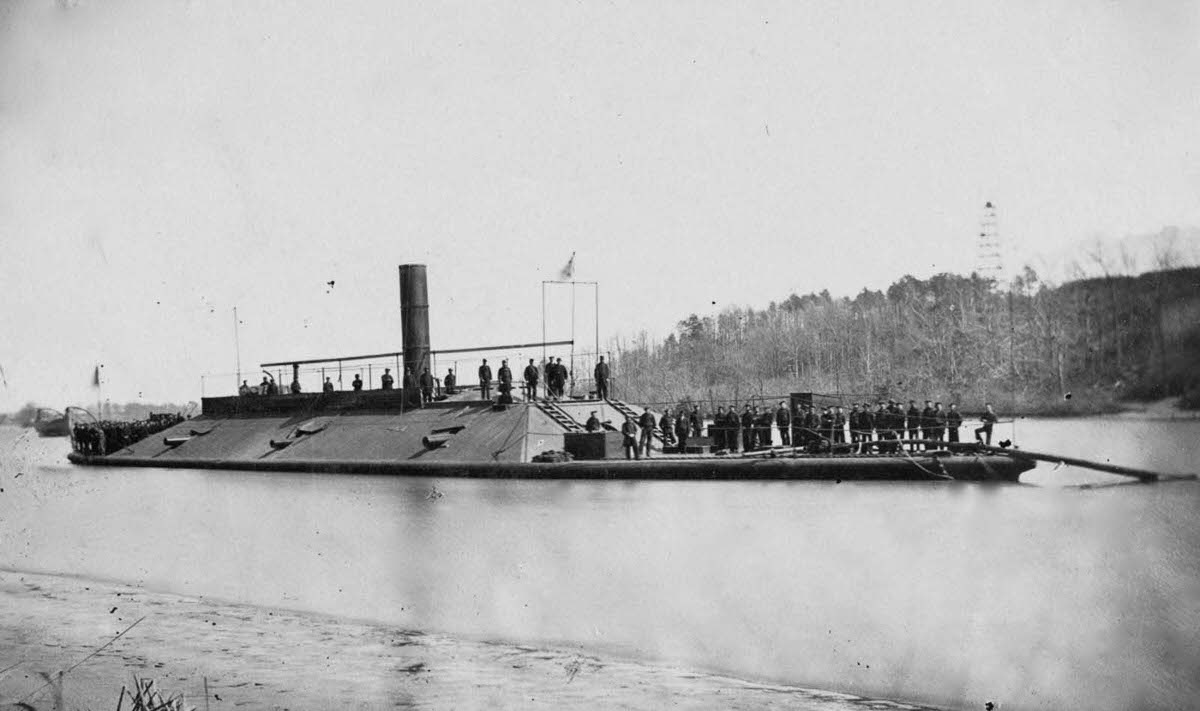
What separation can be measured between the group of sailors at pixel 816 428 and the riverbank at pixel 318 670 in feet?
46.7

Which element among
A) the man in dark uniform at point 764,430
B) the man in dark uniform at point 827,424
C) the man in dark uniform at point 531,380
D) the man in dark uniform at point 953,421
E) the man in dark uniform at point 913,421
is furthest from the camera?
the man in dark uniform at point 531,380

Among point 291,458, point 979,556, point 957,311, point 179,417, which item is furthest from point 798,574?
point 179,417

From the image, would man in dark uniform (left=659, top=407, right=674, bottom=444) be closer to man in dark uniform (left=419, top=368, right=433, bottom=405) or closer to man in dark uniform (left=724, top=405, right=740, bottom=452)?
man in dark uniform (left=724, top=405, right=740, bottom=452)

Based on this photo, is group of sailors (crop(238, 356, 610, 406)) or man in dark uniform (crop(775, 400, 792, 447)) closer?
man in dark uniform (crop(775, 400, 792, 447))

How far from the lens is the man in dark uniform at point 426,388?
129 ft

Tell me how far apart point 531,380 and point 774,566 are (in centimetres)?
1903

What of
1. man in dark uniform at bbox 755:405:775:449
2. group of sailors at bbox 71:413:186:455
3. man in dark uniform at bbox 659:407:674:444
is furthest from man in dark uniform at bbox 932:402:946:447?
group of sailors at bbox 71:413:186:455

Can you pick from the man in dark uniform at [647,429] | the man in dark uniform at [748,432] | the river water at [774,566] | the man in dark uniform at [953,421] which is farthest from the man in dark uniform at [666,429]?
the man in dark uniform at [953,421]

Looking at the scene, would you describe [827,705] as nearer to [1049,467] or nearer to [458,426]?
[1049,467]

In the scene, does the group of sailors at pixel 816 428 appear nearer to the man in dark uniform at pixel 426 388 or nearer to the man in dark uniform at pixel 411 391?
the man in dark uniform at pixel 426 388

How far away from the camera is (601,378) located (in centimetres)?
3731

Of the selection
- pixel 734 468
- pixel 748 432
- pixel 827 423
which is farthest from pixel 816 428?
pixel 734 468

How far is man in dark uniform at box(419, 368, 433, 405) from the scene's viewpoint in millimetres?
39438

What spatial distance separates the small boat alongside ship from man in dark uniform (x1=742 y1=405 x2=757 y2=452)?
2.19 feet
